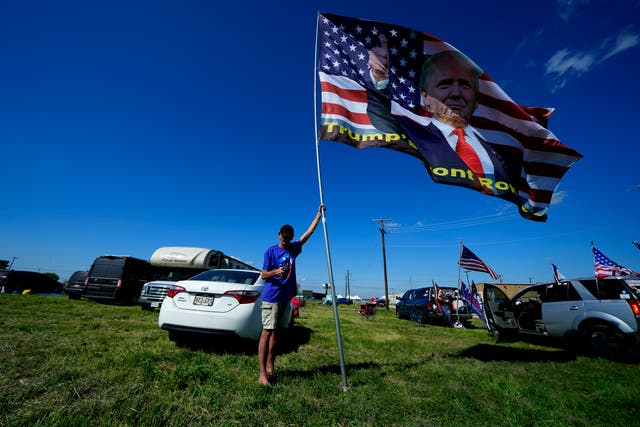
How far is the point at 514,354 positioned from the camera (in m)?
6.07

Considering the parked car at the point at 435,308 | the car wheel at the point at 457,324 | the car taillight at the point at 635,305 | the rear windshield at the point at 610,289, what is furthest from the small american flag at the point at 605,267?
the car taillight at the point at 635,305

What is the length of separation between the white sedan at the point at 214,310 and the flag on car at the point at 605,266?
20720mm

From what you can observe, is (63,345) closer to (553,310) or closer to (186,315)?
(186,315)

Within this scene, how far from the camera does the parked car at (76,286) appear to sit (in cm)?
1352

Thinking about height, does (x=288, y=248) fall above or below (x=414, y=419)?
above

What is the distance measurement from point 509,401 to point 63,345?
21.0ft

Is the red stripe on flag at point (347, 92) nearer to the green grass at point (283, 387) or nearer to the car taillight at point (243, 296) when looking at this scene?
the car taillight at point (243, 296)

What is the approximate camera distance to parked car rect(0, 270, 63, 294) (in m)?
16.3

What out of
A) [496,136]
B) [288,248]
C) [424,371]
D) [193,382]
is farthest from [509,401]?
[496,136]

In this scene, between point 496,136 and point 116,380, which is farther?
point 496,136

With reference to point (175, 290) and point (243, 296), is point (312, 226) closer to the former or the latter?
point (243, 296)

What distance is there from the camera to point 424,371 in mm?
4254

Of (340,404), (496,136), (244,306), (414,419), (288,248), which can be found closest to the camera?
(414,419)

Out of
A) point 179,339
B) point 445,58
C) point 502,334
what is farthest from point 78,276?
point 502,334
